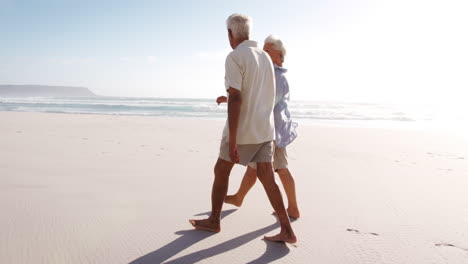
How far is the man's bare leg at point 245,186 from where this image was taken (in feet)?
10.9

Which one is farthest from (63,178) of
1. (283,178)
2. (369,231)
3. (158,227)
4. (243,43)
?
(369,231)

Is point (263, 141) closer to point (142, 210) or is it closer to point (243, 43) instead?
point (243, 43)

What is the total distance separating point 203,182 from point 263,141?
1977mm

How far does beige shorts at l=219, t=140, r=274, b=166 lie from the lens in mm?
2592

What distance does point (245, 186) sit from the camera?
335cm

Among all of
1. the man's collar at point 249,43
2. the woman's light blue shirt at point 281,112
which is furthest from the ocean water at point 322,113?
the man's collar at point 249,43

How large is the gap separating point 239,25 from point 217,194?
4.28ft

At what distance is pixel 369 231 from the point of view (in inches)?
115

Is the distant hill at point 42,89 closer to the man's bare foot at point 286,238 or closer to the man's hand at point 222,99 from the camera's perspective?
the man's hand at point 222,99

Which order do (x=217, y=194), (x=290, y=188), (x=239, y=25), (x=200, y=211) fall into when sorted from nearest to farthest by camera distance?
(x=239, y=25) → (x=217, y=194) → (x=290, y=188) → (x=200, y=211)

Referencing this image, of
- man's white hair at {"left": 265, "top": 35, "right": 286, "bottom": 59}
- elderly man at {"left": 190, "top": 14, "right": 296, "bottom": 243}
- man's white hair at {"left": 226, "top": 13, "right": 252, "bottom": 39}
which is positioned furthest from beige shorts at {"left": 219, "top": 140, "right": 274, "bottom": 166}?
man's white hair at {"left": 265, "top": 35, "right": 286, "bottom": 59}

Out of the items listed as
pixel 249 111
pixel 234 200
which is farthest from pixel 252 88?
pixel 234 200

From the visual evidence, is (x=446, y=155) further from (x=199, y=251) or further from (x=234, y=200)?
(x=199, y=251)

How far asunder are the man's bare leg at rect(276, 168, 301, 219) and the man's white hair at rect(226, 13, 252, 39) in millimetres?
1299
